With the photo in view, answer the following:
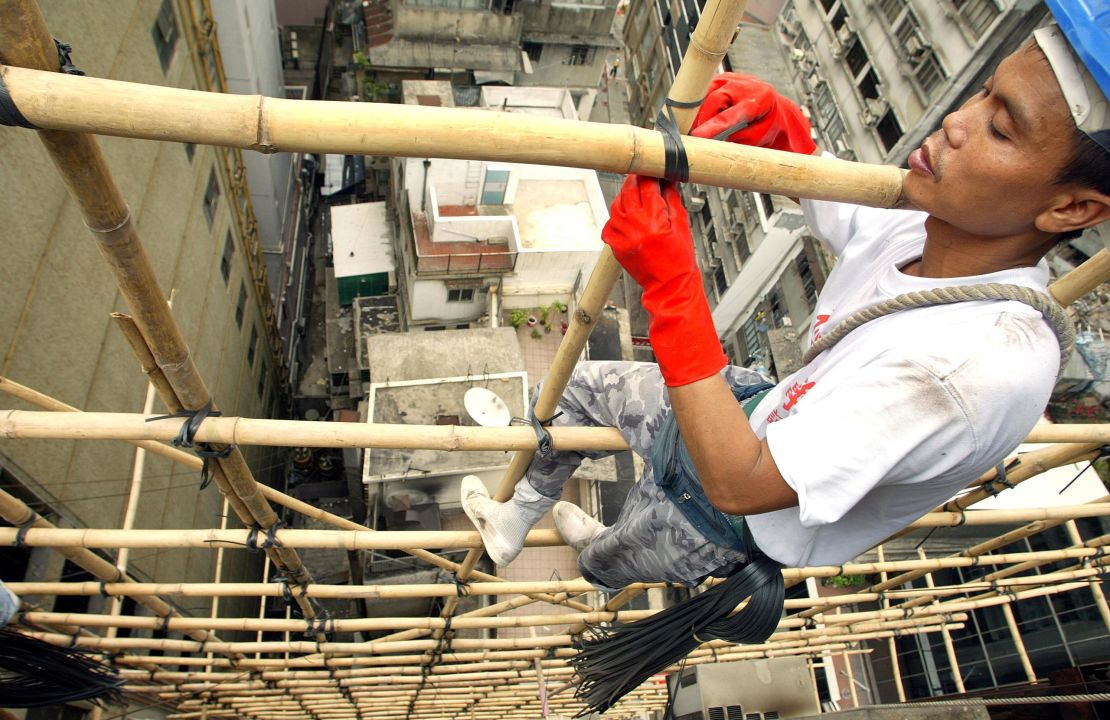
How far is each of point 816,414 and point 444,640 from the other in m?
5.28

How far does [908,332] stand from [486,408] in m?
10.9

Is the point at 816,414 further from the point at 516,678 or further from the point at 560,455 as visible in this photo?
the point at 516,678

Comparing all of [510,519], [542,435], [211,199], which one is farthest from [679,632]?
[211,199]

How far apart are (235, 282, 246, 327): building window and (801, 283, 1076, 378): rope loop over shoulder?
13830 mm

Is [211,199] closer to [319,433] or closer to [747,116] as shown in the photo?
[319,433]

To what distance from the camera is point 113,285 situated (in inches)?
336

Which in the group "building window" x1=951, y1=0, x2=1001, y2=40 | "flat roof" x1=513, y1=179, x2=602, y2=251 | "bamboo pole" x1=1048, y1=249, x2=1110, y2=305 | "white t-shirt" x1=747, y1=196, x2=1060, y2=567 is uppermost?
"building window" x1=951, y1=0, x2=1001, y2=40

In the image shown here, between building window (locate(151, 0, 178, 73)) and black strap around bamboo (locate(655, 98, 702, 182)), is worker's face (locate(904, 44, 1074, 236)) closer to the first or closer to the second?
black strap around bamboo (locate(655, 98, 702, 182))

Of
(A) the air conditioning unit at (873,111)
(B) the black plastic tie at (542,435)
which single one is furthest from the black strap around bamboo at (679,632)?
(A) the air conditioning unit at (873,111)

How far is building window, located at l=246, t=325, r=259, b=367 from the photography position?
1603cm

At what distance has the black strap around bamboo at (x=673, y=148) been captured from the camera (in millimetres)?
2666

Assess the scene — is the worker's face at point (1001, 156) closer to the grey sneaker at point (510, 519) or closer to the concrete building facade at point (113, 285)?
the grey sneaker at point (510, 519)

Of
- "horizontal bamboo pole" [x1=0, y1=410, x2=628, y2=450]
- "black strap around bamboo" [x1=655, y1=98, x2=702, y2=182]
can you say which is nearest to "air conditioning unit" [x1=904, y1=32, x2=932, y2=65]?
"horizontal bamboo pole" [x1=0, y1=410, x2=628, y2=450]

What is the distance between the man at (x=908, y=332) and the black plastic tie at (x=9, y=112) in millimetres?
1892
